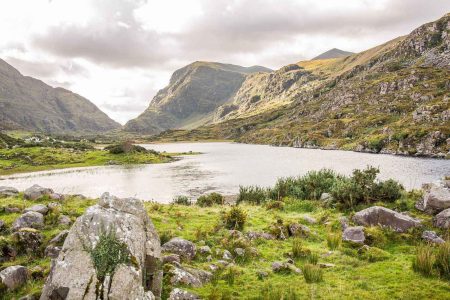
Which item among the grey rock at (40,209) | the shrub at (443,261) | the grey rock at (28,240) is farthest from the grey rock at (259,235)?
the grey rock at (40,209)

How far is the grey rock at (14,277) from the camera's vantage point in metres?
12.2

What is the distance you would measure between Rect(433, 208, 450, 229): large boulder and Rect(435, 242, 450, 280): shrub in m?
5.24

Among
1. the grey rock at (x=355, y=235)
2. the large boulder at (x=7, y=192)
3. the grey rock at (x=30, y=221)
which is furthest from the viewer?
the large boulder at (x=7, y=192)

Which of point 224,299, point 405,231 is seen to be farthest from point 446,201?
point 224,299

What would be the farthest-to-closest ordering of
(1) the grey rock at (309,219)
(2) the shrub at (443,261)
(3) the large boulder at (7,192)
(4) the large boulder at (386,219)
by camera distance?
(3) the large boulder at (7,192) → (1) the grey rock at (309,219) → (4) the large boulder at (386,219) → (2) the shrub at (443,261)

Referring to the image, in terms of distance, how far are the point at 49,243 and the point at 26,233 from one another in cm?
127

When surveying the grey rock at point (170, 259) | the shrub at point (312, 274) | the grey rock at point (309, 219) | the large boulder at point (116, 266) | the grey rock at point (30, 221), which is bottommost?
the grey rock at point (309, 219)

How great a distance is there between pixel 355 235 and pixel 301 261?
394 centimetres

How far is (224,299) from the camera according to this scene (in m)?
11.5

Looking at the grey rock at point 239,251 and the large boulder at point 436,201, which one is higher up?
the large boulder at point 436,201

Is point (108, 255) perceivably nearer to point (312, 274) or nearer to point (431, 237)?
point (312, 274)

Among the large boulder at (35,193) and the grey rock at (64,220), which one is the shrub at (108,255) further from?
the large boulder at (35,193)

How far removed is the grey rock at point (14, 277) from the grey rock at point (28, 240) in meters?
2.61

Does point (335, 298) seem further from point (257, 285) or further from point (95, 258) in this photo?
point (95, 258)
